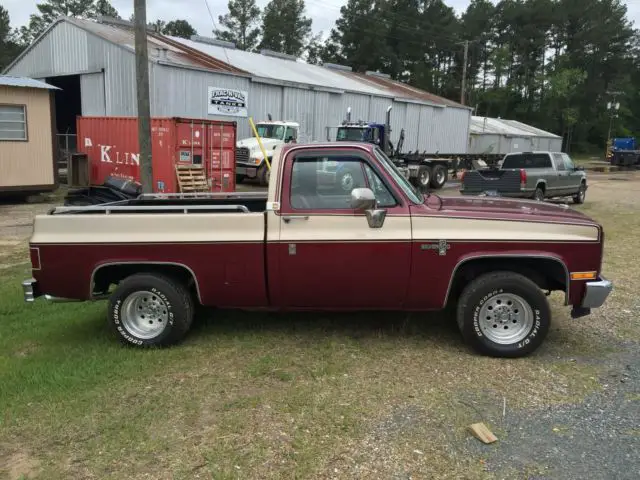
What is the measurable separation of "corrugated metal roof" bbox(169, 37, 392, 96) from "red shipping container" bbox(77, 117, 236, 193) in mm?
8161

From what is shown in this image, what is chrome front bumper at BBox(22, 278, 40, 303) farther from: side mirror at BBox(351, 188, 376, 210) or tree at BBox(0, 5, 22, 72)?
tree at BBox(0, 5, 22, 72)

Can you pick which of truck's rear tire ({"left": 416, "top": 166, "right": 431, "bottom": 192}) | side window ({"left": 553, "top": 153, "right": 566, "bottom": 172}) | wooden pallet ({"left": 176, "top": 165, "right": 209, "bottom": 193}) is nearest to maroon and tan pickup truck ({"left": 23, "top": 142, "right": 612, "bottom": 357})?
wooden pallet ({"left": 176, "top": 165, "right": 209, "bottom": 193})

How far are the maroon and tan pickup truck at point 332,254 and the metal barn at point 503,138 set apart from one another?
131ft

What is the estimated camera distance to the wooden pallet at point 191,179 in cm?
1656

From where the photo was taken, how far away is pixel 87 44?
24281 mm

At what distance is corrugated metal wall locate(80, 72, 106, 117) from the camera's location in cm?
2397

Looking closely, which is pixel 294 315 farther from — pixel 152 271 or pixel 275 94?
pixel 275 94

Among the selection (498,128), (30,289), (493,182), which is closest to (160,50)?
(493,182)

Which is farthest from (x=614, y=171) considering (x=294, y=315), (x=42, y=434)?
(x=42, y=434)

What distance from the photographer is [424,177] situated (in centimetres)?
2436

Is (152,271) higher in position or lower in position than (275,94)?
lower

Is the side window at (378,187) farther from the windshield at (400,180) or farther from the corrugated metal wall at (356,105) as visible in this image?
the corrugated metal wall at (356,105)

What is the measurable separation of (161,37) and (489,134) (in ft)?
90.4

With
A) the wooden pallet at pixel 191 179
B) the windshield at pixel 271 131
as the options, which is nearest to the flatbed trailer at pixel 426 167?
the windshield at pixel 271 131
